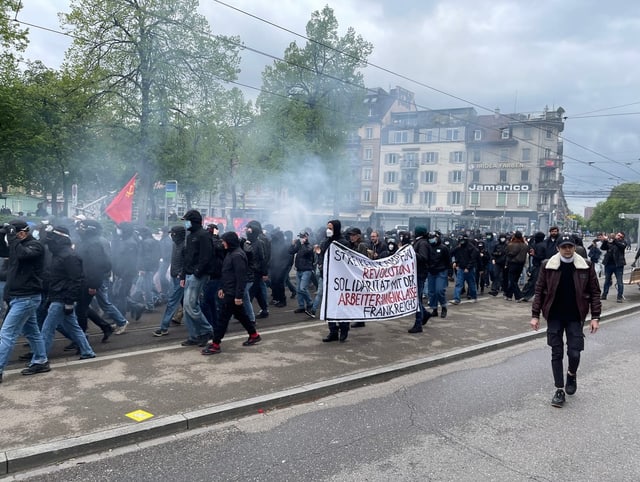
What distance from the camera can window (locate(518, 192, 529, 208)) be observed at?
5391 centimetres

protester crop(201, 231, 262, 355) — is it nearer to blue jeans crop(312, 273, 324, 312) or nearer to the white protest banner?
the white protest banner

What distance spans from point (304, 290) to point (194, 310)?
3.07 m

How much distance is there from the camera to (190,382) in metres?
5.30

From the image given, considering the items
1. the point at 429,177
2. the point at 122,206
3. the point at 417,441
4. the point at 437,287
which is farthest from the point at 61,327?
the point at 429,177

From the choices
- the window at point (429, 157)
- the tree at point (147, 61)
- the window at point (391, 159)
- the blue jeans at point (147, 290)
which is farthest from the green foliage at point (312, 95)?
the window at point (391, 159)

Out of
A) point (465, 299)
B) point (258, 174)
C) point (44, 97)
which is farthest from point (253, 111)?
point (465, 299)

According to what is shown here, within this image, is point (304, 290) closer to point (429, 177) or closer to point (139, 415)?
point (139, 415)

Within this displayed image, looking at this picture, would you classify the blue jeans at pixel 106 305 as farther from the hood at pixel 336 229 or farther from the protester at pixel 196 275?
the hood at pixel 336 229

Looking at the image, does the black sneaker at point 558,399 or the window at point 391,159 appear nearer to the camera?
the black sneaker at point 558,399

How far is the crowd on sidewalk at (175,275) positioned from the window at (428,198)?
4514cm

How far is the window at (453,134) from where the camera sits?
5512 cm

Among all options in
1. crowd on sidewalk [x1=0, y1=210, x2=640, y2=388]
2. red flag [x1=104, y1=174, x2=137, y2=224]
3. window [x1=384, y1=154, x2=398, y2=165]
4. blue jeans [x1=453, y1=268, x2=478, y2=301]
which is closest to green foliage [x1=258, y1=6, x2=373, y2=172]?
red flag [x1=104, y1=174, x2=137, y2=224]

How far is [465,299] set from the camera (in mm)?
11906

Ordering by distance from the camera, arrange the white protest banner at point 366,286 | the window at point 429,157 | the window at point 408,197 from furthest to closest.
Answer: the window at point 408,197 < the window at point 429,157 < the white protest banner at point 366,286
